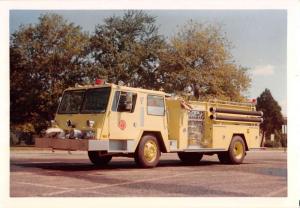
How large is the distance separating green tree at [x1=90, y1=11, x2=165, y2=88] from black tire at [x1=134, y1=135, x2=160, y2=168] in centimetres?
231

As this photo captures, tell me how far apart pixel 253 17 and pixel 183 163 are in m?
4.77

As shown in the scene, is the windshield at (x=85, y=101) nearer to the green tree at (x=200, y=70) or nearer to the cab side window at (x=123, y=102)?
the cab side window at (x=123, y=102)

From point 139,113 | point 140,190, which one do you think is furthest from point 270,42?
point 140,190

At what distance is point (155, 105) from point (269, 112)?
321 centimetres

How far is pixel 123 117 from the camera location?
36.7 ft

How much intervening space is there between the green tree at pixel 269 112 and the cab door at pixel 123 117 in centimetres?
291

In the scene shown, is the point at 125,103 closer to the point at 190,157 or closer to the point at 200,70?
the point at 200,70

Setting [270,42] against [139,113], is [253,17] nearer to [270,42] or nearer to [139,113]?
[270,42]

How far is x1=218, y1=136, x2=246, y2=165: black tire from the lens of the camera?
1334 centimetres

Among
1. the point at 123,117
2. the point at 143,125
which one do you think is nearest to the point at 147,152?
the point at 143,125

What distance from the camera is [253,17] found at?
34.3 feet

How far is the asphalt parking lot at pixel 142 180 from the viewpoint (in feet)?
30.9

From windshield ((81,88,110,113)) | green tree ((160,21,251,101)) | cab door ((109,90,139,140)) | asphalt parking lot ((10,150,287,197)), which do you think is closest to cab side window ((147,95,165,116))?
cab door ((109,90,139,140))

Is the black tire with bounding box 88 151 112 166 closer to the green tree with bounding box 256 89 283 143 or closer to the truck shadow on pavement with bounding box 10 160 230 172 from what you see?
the truck shadow on pavement with bounding box 10 160 230 172
